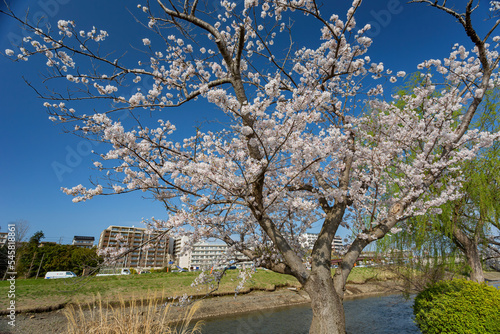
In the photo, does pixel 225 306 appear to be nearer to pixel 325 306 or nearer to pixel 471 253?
pixel 471 253

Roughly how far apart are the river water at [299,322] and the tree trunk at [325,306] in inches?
364

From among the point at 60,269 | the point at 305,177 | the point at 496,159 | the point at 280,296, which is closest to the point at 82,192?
the point at 305,177

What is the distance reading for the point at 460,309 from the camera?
188 inches

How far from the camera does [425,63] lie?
217 inches

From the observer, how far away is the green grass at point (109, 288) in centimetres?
1369

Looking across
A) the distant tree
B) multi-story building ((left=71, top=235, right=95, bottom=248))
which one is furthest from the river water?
multi-story building ((left=71, top=235, right=95, bottom=248))

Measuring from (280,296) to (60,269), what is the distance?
32.9 m

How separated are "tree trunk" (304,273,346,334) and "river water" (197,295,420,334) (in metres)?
9.25

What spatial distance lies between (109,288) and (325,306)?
63.6ft

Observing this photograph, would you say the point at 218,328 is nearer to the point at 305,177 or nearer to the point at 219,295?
the point at 219,295

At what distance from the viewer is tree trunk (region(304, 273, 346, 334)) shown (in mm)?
3285

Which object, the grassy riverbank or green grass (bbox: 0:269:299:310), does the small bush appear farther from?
green grass (bbox: 0:269:299:310)

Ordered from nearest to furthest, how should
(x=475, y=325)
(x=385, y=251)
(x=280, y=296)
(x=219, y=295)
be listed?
(x=475, y=325) → (x=385, y=251) → (x=219, y=295) → (x=280, y=296)

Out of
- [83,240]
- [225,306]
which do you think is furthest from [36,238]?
[83,240]
